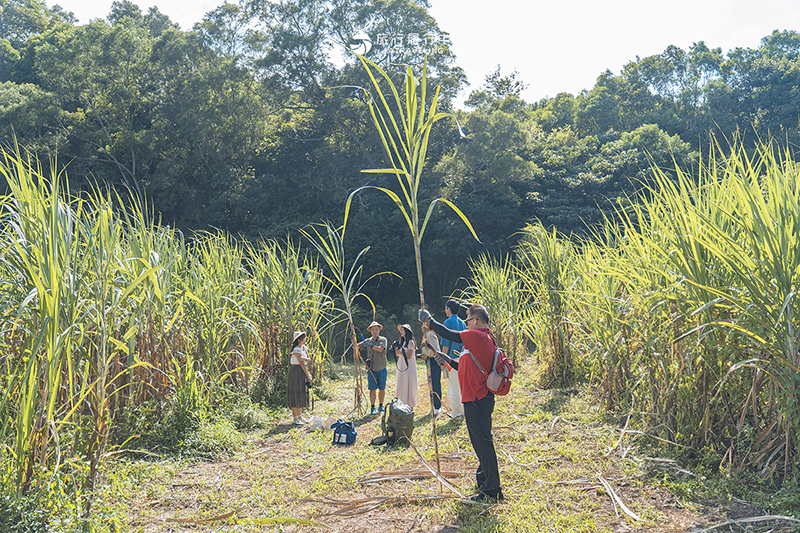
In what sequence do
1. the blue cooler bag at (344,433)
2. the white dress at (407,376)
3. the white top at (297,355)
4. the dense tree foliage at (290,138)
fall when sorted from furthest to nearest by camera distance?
the dense tree foliage at (290,138), the white top at (297,355), the white dress at (407,376), the blue cooler bag at (344,433)

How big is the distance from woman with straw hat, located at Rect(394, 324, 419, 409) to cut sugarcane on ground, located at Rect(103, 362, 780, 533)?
0.82m

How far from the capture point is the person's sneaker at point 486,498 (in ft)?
11.5

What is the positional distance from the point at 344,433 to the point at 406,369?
3.83 ft

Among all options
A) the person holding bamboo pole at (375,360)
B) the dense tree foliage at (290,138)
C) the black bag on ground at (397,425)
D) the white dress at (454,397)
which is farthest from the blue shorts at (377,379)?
the dense tree foliage at (290,138)

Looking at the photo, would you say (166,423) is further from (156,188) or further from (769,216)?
(156,188)

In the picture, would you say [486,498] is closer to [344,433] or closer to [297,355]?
[344,433]

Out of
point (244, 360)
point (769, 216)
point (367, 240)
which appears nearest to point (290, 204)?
point (367, 240)

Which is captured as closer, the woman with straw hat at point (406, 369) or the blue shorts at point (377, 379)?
the woman with straw hat at point (406, 369)

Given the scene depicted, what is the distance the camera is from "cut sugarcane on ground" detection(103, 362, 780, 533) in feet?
10.7

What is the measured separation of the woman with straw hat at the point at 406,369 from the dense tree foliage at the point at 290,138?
1168cm

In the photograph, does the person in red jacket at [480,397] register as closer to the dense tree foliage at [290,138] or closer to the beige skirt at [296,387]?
the beige skirt at [296,387]

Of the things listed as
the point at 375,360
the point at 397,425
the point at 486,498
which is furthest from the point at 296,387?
the point at 486,498

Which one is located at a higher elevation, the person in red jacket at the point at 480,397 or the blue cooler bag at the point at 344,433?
the person in red jacket at the point at 480,397

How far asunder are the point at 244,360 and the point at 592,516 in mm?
4700
